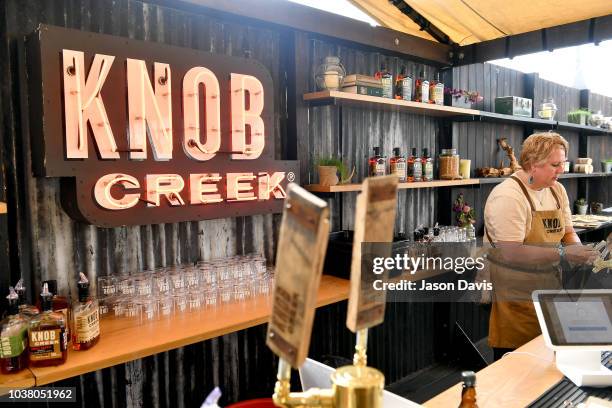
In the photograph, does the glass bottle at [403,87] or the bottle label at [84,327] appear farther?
the glass bottle at [403,87]

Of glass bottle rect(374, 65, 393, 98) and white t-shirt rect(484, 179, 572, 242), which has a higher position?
glass bottle rect(374, 65, 393, 98)

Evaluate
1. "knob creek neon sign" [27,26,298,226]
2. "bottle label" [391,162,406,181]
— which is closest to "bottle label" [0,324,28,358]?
"knob creek neon sign" [27,26,298,226]

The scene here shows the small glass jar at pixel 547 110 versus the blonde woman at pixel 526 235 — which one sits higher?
the small glass jar at pixel 547 110

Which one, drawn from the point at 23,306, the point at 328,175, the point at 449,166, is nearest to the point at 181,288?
the point at 23,306

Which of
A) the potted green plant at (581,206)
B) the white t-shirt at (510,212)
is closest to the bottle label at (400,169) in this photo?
the white t-shirt at (510,212)

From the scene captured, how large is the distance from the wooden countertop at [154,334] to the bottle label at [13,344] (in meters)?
0.07

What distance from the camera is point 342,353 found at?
3275mm

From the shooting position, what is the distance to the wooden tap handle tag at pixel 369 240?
58 centimetres

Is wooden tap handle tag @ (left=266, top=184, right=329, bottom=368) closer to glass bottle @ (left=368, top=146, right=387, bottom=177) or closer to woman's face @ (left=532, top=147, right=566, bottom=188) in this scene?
woman's face @ (left=532, top=147, right=566, bottom=188)

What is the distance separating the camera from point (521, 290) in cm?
251

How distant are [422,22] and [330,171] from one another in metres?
1.59

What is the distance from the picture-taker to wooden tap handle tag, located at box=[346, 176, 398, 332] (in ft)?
1.89

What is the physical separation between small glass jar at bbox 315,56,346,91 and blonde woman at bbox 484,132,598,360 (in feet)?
3.74

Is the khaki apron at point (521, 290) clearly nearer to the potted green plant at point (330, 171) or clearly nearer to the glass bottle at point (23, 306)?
the potted green plant at point (330, 171)
